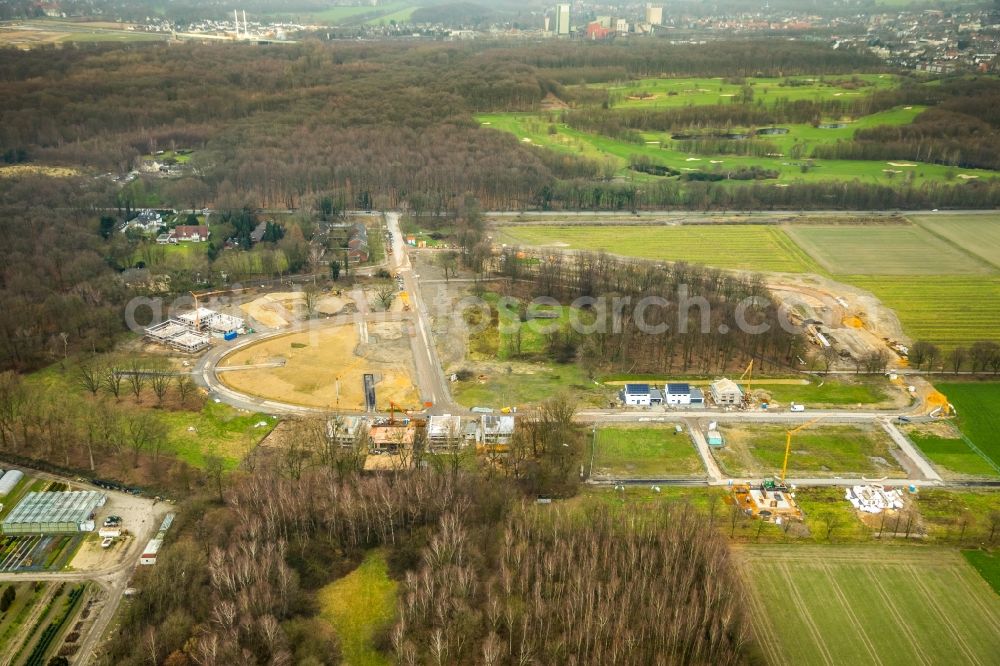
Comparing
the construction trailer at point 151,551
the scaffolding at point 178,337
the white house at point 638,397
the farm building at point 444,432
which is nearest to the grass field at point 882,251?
the white house at point 638,397

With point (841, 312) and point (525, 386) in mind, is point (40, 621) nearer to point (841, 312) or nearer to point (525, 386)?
point (525, 386)

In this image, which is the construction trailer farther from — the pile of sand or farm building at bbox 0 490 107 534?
the pile of sand

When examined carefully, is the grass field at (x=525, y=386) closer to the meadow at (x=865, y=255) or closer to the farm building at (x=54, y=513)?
the farm building at (x=54, y=513)

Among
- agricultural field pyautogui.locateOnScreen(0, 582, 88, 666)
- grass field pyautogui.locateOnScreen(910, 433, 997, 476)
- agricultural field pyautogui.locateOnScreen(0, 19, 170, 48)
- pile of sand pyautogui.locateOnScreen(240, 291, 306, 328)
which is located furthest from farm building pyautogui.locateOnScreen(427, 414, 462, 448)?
agricultural field pyautogui.locateOnScreen(0, 19, 170, 48)

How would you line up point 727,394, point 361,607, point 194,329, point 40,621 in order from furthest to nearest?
point 194,329
point 727,394
point 361,607
point 40,621

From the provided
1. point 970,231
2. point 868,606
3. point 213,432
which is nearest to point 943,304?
point 970,231

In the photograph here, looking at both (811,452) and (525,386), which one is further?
(525,386)

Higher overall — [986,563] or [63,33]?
[63,33]
